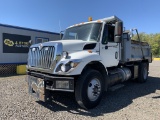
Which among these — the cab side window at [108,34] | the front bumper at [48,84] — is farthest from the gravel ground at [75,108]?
the cab side window at [108,34]

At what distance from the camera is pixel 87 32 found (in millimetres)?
5871

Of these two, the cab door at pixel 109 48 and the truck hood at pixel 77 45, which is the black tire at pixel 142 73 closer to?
the cab door at pixel 109 48

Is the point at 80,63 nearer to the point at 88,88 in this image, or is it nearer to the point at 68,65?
the point at 68,65

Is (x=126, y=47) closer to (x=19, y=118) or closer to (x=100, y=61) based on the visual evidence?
(x=100, y=61)

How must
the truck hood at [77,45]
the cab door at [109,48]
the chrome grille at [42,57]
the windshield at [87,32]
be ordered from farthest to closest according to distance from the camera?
1. the cab door at [109,48]
2. the windshield at [87,32]
3. the truck hood at [77,45]
4. the chrome grille at [42,57]

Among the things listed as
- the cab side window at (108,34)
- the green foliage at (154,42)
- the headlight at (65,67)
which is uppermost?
the green foliage at (154,42)

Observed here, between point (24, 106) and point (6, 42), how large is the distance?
8.47 metres

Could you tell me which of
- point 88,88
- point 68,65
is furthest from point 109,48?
point 68,65

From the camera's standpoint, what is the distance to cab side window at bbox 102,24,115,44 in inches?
231

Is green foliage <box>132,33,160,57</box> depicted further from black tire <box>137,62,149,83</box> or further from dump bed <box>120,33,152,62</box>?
black tire <box>137,62,149,83</box>

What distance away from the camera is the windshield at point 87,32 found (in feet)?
18.6

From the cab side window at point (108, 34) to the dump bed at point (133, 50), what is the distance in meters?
1.17

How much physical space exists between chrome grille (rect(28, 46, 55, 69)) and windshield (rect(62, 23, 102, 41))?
4.52 ft

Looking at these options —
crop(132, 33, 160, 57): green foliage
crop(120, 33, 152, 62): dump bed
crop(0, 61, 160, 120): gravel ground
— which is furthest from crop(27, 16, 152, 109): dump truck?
crop(132, 33, 160, 57): green foliage
